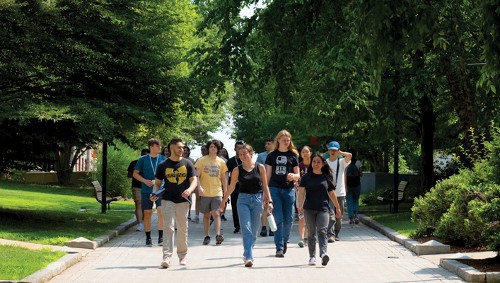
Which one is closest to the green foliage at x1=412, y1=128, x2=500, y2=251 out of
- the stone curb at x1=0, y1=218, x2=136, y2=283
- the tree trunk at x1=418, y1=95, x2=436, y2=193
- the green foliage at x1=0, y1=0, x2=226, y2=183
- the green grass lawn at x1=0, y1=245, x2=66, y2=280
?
the stone curb at x1=0, y1=218, x2=136, y2=283

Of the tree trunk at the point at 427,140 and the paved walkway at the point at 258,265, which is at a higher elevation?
the tree trunk at the point at 427,140

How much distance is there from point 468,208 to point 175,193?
4897 mm

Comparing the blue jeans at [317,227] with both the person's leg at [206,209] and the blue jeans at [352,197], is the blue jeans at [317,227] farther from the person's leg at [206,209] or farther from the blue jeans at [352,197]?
the blue jeans at [352,197]

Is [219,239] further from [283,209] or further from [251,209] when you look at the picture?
[251,209]

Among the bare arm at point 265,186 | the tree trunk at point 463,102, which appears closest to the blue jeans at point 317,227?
the bare arm at point 265,186

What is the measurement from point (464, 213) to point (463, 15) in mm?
10737

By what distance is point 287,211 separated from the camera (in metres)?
15.1

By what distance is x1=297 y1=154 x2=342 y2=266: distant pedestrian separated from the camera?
44.4 feet

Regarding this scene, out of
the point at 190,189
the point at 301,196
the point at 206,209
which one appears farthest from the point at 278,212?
the point at 206,209

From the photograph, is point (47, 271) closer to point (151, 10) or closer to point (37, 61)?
point (37, 61)

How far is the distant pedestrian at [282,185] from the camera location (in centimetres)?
1502

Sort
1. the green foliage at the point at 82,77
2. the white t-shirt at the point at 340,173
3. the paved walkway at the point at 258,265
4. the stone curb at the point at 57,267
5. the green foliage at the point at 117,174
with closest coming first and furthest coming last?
the stone curb at the point at 57,267 < the paved walkway at the point at 258,265 < the white t-shirt at the point at 340,173 < the green foliage at the point at 82,77 < the green foliage at the point at 117,174

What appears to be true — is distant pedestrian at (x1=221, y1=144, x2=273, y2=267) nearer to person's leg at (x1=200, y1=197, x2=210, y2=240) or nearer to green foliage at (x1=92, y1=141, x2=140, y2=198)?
person's leg at (x1=200, y1=197, x2=210, y2=240)

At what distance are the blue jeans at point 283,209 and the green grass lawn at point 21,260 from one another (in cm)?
341
